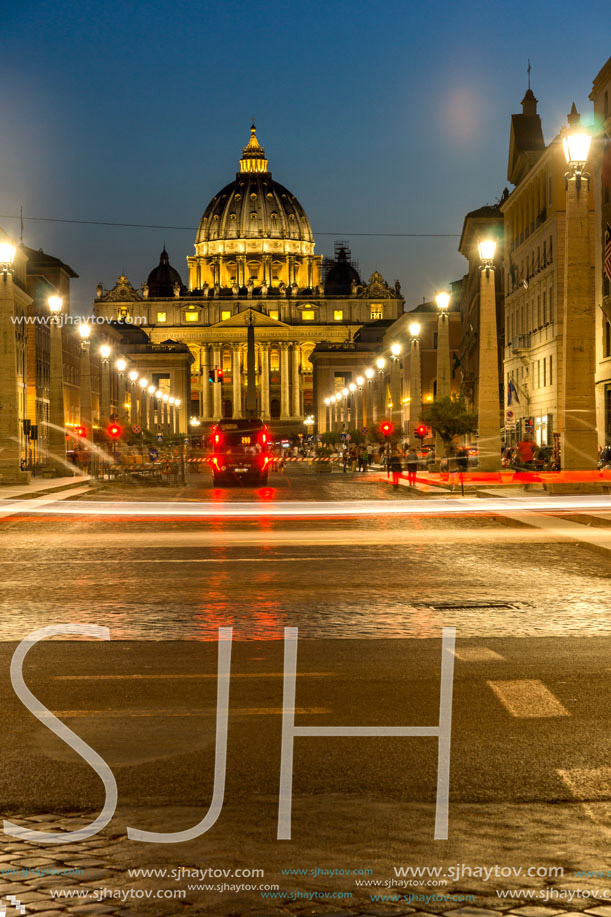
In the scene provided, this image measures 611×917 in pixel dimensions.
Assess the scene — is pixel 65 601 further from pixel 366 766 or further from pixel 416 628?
pixel 366 766

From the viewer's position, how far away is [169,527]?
2702 cm

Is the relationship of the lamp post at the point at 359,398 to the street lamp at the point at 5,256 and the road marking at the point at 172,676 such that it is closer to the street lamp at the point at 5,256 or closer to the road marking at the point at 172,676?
the street lamp at the point at 5,256

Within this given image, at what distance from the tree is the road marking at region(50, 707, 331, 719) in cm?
4995

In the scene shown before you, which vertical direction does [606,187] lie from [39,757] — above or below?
above

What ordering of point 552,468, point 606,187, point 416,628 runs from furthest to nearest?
point 606,187, point 552,468, point 416,628

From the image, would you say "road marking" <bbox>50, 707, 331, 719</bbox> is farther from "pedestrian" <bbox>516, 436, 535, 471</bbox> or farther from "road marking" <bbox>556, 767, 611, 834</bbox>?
"pedestrian" <bbox>516, 436, 535, 471</bbox>

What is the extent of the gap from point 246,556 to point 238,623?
7653mm

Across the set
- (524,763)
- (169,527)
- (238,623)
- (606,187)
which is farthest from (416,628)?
(606,187)

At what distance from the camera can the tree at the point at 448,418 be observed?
2272 inches

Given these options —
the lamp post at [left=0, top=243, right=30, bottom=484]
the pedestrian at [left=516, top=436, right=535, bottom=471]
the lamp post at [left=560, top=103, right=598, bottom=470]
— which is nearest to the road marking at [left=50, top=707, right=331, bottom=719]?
the lamp post at [left=560, top=103, right=598, bottom=470]

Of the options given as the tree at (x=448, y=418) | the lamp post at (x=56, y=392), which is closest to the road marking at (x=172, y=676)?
the lamp post at (x=56, y=392)

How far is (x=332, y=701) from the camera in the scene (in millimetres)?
8203

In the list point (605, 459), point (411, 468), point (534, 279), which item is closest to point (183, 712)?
point (605, 459)

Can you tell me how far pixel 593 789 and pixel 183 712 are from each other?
8.99ft
